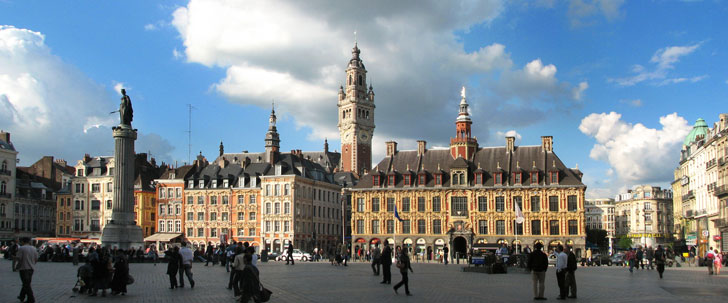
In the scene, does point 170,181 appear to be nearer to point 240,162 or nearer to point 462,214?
point 240,162

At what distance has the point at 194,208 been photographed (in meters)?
90.3

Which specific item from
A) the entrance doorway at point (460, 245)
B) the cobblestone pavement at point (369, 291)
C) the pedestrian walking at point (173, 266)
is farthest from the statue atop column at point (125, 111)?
the entrance doorway at point (460, 245)

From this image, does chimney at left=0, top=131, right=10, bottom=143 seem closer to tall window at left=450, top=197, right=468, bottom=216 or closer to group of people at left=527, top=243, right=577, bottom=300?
tall window at left=450, top=197, right=468, bottom=216

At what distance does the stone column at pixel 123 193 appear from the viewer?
4909 centimetres

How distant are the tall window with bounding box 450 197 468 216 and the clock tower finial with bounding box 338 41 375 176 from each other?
62.0 metres

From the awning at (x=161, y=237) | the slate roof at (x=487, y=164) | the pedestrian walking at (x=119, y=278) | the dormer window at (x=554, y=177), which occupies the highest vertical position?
the slate roof at (x=487, y=164)

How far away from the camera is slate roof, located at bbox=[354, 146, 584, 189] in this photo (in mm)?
71312

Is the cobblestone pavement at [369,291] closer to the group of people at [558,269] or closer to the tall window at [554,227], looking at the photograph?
the group of people at [558,269]

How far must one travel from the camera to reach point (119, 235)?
48.8 m

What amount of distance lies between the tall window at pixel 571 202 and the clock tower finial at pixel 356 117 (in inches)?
2684

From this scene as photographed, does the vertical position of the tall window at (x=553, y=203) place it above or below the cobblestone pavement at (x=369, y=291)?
above

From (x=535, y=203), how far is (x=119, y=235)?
4022 cm

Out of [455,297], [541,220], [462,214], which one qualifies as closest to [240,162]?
[462,214]

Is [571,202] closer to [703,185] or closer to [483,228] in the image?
[483,228]
